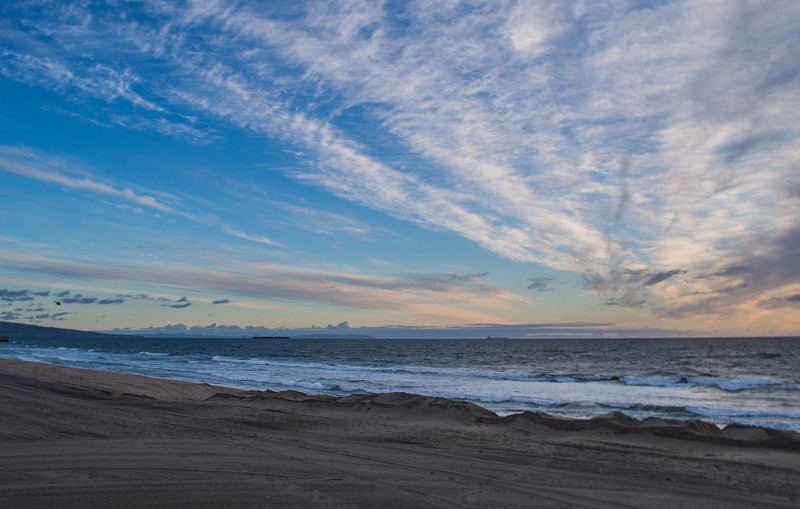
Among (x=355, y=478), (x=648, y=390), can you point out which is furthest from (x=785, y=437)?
(x=648, y=390)

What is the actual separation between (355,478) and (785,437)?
357 inches

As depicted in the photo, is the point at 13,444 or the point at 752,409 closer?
the point at 13,444

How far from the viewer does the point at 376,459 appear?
8.30m

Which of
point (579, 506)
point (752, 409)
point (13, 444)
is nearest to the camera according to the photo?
point (579, 506)

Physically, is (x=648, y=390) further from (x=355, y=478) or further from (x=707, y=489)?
(x=355, y=478)

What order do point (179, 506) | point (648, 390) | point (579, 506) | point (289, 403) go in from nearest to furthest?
point (179, 506)
point (579, 506)
point (289, 403)
point (648, 390)

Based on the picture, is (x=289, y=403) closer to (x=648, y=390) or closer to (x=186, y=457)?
(x=186, y=457)

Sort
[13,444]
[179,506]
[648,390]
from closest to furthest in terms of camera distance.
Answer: [179,506], [13,444], [648,390]

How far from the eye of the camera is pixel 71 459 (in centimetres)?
744

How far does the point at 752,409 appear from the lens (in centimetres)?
1867

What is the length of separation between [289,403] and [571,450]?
9.69 meters

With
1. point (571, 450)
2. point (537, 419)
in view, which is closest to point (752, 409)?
point (537, 419)

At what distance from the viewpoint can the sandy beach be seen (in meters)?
6.17

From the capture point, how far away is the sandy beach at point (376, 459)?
243 inches
